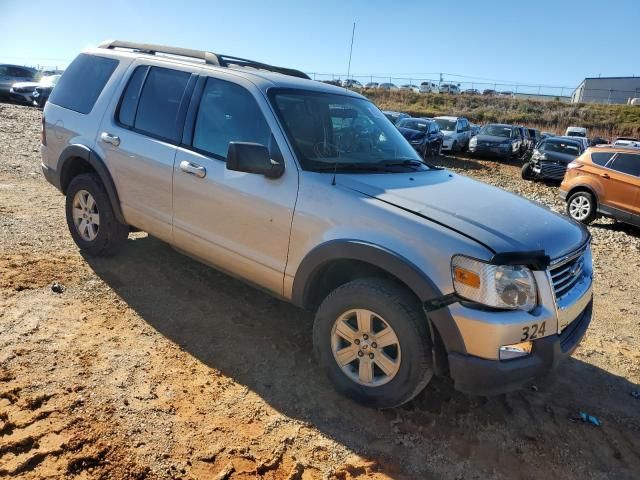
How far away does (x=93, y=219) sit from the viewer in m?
4.76

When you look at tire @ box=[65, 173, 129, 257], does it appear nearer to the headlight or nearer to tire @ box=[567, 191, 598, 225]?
the headlight

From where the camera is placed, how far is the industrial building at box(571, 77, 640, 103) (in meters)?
56.8

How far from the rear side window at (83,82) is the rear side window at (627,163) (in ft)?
29.8

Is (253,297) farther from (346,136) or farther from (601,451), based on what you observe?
(601,451)

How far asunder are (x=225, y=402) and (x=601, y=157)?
985 centimetres

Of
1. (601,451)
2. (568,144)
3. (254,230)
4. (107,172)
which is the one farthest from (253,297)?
(568,144)

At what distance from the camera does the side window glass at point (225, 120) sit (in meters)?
3.51

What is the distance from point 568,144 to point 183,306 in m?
16.3

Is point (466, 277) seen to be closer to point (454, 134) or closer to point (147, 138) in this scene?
point (147, 138)

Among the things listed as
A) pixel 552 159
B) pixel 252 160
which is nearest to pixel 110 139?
pixel 252 160

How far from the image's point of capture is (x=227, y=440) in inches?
107

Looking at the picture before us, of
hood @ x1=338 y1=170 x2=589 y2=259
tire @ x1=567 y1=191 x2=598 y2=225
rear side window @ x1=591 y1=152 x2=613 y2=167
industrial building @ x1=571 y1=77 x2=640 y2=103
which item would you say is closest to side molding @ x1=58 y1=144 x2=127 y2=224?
hood @ x1=338 y1=170 x2=589 y2=259

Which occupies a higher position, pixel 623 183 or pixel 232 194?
pixel 232 194

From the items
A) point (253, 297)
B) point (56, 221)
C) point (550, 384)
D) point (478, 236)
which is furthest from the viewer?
point (56, 221)
